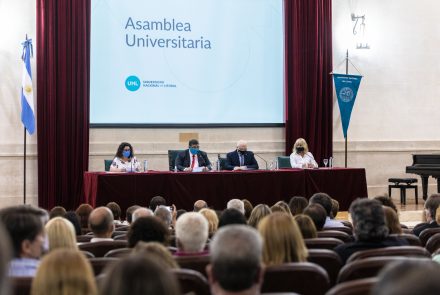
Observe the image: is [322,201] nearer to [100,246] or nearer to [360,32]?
[100,246]

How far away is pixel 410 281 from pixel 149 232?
2.47 meters

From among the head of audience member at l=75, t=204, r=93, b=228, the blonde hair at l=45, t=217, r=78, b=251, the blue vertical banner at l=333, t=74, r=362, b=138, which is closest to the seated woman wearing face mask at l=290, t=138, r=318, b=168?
the blue vertical banner at l=333, t=74, r=362, b=138

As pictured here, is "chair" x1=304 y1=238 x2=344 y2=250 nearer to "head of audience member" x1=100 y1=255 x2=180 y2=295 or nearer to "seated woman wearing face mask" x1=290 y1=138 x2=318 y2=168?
"head of audience member" x1=100 y1=255 x2=180 y2=295

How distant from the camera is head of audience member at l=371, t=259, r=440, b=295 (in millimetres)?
1245

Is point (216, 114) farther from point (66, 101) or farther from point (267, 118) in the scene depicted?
point (66, 101)

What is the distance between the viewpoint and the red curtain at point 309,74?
1226 centimetres

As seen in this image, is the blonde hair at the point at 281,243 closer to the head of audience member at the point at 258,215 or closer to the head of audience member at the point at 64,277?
the head of audience member at the point at 64,277

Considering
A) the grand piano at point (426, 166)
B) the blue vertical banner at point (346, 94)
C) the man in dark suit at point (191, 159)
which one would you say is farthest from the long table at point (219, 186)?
the blue vertical banner at point (346, 94)

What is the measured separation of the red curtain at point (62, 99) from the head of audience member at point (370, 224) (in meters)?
7.72

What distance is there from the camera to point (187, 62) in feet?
38.3

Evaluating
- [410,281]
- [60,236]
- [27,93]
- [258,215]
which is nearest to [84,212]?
[258,215]

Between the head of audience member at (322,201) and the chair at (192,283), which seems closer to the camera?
the chair at (192,283)

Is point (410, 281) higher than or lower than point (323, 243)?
higher

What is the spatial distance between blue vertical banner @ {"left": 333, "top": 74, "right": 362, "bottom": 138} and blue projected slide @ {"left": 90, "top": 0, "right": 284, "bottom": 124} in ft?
3.55
